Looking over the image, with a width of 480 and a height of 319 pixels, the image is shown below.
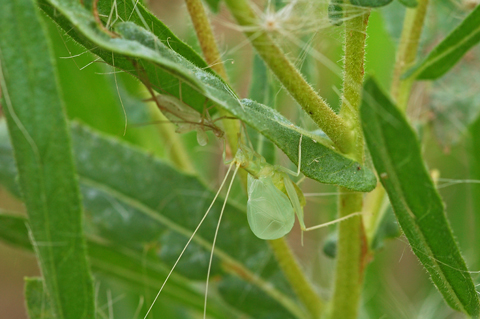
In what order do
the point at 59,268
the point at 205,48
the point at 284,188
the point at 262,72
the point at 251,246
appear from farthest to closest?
the point at 251,246 → the point at 262,72 → the point at 284,188 → the point at 205,48 → the point at 59,268

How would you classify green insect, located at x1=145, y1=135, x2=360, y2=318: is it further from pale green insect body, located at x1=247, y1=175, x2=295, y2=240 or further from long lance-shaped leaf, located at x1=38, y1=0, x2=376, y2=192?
long lance-shaped leaf, located at x1=38, y1=0, x2=376, y2=192

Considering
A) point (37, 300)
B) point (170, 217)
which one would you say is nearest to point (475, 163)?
point (170, 217)

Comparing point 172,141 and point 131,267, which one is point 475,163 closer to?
point 172,141

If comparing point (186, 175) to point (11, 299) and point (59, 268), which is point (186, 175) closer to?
point (59, 268)

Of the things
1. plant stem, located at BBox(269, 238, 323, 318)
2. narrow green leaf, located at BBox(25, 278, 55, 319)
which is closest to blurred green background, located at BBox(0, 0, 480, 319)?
plant stem, located at BBox(269, 238, 323, 318)

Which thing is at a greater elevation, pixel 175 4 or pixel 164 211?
pixel 175 4

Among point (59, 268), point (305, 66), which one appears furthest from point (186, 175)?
point (59, 268)
